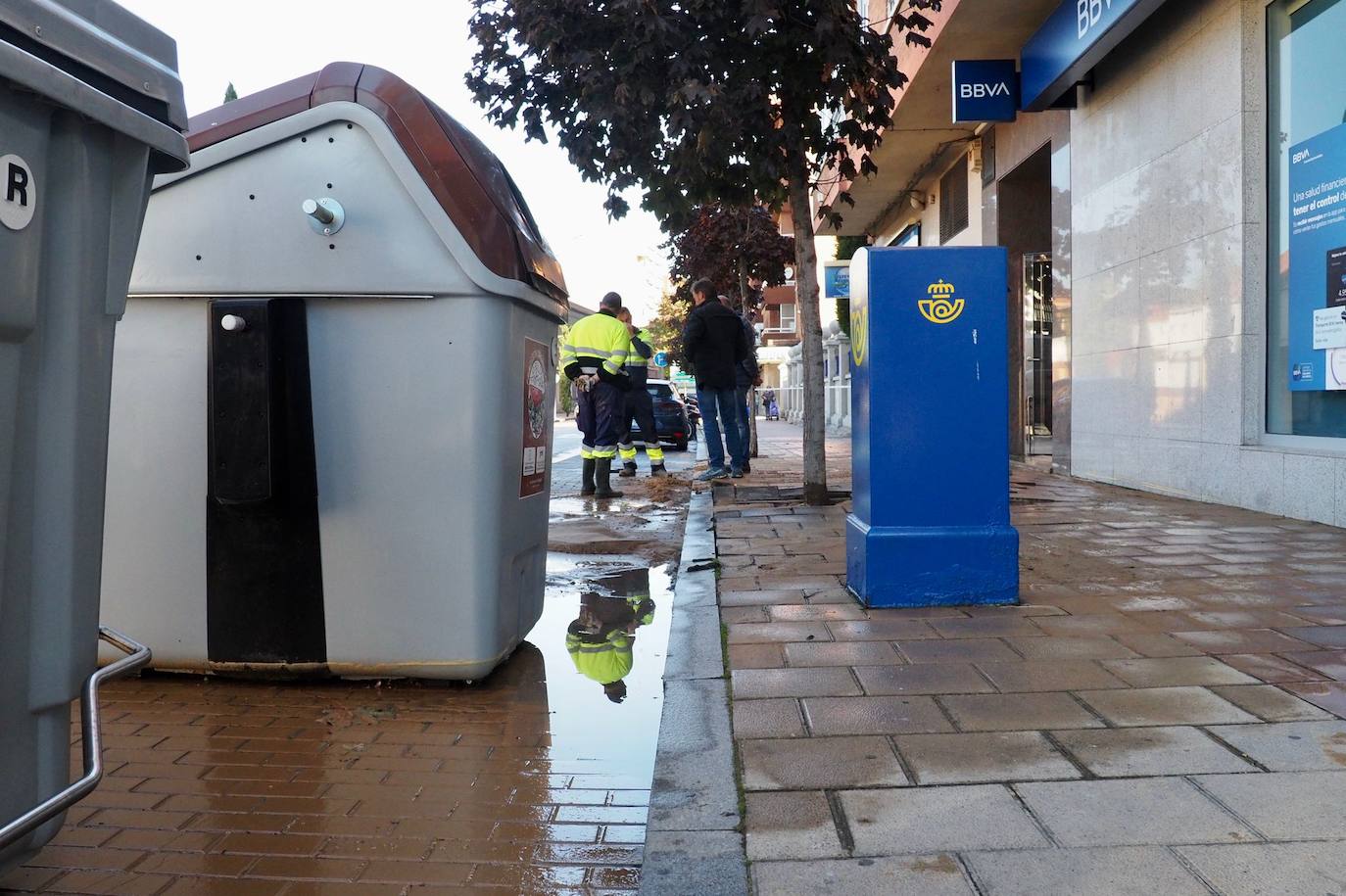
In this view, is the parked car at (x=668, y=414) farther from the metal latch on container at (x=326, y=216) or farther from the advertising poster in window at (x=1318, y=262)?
the metal latch on container at (x=326, y=216)

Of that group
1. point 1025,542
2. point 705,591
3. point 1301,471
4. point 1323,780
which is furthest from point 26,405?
point 1301,471

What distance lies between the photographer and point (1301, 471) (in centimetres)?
720

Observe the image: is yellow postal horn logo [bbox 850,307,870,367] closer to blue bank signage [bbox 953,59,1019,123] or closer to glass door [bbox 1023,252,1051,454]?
blue bank signage [bbox 953,59,1019,123]

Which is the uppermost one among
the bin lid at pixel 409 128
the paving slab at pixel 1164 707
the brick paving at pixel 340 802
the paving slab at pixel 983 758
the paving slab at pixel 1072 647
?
the bin lid at pixel 409 128

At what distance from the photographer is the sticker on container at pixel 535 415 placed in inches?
164

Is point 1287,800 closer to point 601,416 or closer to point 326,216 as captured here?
point 326,216

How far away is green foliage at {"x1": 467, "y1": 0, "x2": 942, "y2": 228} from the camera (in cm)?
766

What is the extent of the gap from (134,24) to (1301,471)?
7.22 m

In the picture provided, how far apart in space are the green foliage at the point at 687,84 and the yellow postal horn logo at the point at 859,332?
9.11 feet

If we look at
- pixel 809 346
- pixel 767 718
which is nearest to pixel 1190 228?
pixel 809 346

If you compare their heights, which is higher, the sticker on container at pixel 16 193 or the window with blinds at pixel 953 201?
the window with blinds at pixel 953 201

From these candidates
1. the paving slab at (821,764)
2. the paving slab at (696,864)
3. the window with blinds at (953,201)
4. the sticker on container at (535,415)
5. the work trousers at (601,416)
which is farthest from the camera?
the window with blinds at (953,201)

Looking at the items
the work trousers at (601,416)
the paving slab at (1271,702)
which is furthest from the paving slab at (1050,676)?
the work trousers at (601,416)

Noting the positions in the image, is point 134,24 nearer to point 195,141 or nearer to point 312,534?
point 195,141
